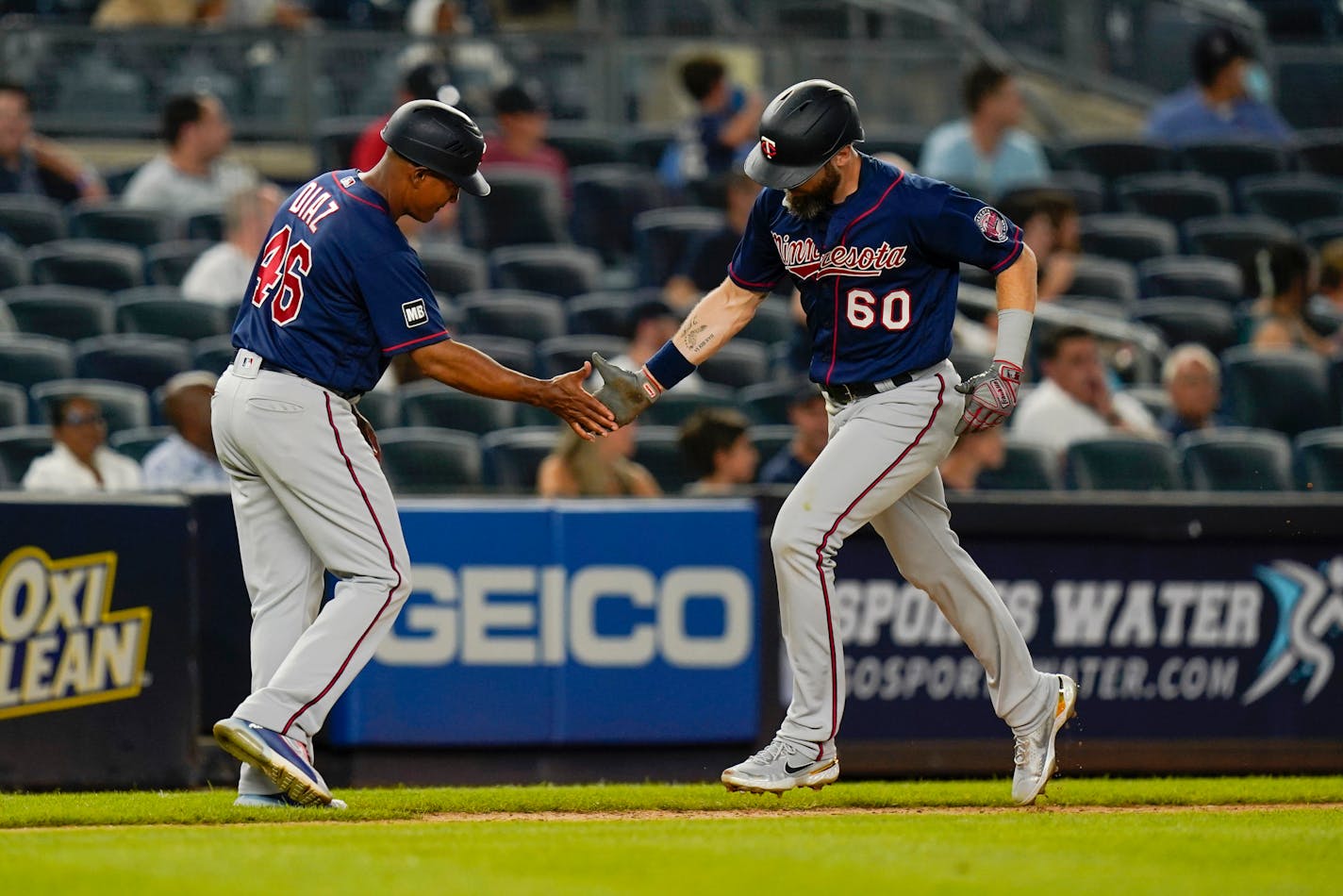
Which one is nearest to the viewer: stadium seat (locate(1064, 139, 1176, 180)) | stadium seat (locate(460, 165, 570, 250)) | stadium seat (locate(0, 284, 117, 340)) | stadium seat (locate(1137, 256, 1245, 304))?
stadium seat (locate(0, 284, 117, 340))

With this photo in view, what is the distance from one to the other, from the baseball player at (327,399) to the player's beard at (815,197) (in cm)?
95

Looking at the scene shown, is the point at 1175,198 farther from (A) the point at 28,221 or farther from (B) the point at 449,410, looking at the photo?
(A) the point at 28,221

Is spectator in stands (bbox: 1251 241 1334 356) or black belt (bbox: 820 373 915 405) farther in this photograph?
spectator in stands (bbox: 1251 241 1334 356)

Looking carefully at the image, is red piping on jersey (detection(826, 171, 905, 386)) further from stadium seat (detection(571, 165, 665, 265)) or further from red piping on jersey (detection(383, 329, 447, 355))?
stadium seat (detection(571, 165, 665, 265))

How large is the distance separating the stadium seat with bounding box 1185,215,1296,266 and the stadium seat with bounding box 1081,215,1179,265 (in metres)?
0.22

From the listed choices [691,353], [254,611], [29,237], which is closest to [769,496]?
[691,353]

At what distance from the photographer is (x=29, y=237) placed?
11.5m

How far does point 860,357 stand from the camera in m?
6.00

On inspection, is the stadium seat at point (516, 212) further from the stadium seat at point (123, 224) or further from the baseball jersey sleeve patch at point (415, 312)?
the baseball jersey sleeve patch at point (415, 312)

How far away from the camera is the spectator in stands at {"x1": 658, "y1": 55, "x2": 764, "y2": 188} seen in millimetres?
12359

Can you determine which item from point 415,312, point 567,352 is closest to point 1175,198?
point 567,352

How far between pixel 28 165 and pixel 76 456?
3863 mm

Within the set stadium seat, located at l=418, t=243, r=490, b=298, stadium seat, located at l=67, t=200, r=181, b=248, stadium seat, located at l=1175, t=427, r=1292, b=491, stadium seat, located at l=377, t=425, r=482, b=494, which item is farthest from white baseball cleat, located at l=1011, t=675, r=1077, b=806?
stadium seat, located at l=67, t=200, r=181, b=248

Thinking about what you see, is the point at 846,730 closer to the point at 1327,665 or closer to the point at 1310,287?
the point at 1327,665
